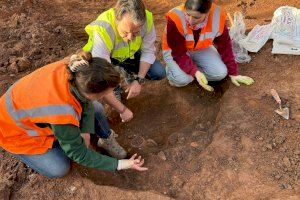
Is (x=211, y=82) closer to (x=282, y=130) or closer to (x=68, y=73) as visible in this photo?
(x=282, y=130)

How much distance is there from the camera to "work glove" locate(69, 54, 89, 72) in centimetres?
207

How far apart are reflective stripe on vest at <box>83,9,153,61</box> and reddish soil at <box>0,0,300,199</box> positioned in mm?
681

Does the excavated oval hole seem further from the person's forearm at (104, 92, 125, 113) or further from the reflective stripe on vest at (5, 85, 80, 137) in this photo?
the reflective stripe on vest at (5, 85, 80, 137)

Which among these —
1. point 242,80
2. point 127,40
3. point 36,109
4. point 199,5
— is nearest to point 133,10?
point 127,40

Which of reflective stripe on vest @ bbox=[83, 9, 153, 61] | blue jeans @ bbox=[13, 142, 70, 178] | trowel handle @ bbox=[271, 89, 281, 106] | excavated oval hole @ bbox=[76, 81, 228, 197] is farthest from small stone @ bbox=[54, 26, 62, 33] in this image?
trowel handle @ bbox=[271, 89, 281, 106]

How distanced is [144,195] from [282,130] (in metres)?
1.18

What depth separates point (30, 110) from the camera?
7.41 feet

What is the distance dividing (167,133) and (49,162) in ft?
3.81

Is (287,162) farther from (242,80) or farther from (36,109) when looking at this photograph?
(36,109)

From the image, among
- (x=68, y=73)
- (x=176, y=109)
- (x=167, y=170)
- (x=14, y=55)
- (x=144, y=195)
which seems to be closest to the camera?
(x=68, y=73)

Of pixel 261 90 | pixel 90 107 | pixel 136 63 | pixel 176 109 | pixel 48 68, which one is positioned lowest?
pixel 176 109

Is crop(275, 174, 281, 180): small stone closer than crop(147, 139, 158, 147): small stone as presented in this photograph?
Yes

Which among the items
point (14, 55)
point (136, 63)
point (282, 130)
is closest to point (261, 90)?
point (282, 130)

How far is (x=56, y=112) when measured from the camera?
2176 millimetres
